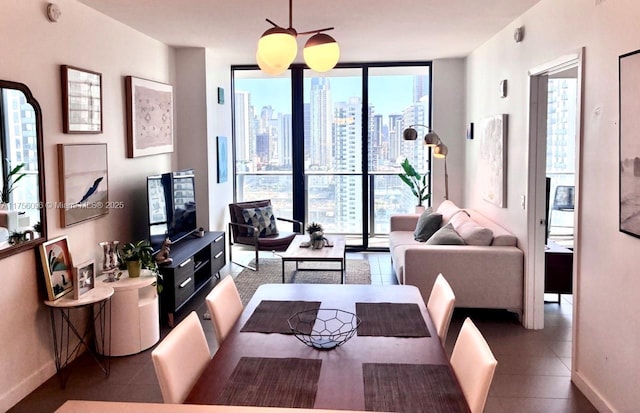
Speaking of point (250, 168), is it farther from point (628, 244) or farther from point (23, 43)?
point (628, 244)

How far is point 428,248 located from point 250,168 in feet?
12.5

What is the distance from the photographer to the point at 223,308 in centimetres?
256

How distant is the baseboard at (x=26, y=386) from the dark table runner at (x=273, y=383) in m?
1.94

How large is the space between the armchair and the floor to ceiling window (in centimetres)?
81

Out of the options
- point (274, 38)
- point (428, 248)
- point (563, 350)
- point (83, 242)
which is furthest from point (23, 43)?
point (563, 350)

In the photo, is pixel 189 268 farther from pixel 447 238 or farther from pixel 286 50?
pixel 286 50

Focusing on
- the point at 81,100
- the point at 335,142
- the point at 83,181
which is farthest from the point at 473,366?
the point at 335,142

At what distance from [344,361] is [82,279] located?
2.25 metres

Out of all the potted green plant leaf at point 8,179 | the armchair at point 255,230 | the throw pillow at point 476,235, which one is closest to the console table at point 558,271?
the throw pillow at point 476,235

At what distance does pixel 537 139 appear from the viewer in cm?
434

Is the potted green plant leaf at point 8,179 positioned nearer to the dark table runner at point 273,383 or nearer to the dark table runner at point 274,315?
the dark table runner at point 274,315

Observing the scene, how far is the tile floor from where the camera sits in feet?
10.4

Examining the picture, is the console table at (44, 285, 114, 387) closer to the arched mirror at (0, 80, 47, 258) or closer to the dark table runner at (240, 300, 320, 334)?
the arched mirror at (0, 80, 47, 258)

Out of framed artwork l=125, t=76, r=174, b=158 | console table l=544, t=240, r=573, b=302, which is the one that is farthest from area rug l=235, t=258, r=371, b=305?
console table l=544, t=240, r=573, b=302
